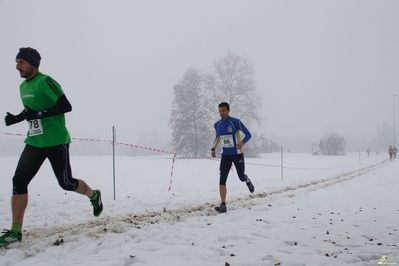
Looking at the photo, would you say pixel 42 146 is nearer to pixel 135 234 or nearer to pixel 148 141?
pixel 135 234

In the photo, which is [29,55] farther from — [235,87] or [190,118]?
[235,87]

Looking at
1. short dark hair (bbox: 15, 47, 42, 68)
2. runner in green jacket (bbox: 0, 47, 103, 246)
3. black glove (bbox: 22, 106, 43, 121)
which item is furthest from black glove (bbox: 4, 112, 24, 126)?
short dark hair (bbox: 15, 47, 42, 68)

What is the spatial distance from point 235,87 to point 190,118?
7.00m

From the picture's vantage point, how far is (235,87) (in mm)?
35000

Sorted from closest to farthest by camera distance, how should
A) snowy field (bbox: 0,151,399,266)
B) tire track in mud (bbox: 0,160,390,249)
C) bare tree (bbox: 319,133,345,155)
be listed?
snowy field (bbox: 0,151,399,266), tire track in mud (bbox: 0,160,390,249), bare tree (bbox: 319,133,345,155)

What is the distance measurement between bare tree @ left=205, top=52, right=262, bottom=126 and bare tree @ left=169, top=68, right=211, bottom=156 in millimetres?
1442

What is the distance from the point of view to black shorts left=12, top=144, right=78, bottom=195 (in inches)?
131

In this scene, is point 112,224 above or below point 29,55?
below

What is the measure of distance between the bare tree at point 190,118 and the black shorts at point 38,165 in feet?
102

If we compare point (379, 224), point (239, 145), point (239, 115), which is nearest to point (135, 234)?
point (239, 145)

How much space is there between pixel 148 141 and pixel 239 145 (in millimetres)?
85623

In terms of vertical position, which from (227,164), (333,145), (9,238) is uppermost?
(227,164)

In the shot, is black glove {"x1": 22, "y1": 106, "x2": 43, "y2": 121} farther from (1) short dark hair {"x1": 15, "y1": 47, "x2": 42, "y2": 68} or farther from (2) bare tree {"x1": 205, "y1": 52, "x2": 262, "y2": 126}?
(2) bare tree {"x1": 205, "y1": 52, "x2": 262, "y2": 126}

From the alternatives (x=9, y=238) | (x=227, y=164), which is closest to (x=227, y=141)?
(x=227, y=164)
